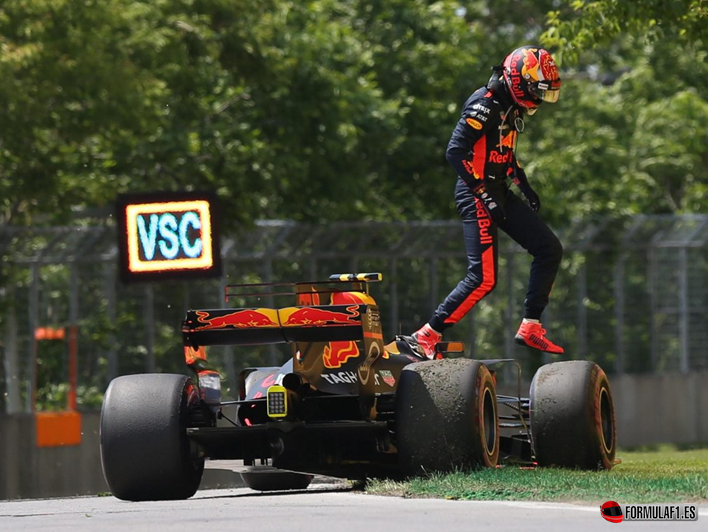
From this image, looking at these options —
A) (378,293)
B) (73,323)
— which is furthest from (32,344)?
(378,293)

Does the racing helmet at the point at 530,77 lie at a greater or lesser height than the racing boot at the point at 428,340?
greater

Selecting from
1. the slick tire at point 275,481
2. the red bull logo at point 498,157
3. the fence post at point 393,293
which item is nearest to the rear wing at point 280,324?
the red bull logo at point 498,157

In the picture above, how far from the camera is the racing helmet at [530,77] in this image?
1123 cm

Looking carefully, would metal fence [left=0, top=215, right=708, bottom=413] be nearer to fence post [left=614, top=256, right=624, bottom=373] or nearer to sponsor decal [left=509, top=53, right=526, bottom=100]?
fence post [left=614, top=256, right=624, bottom=373]

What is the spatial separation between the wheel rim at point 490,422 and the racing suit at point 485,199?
1.05 meters

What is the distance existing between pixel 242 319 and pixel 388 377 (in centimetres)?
109

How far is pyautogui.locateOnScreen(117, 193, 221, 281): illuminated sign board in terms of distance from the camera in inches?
597

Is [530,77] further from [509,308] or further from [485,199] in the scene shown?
[509,308]

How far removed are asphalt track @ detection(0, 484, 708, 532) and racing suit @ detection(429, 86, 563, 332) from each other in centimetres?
182

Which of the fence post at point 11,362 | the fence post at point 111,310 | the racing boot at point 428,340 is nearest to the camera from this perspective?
the racing boot at point 428,340

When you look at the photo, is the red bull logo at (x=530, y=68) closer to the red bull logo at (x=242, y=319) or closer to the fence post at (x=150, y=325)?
the red bull logo at (x=242, y=319)

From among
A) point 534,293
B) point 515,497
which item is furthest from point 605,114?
point 515,497

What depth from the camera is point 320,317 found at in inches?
396

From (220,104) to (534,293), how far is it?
505 inches
